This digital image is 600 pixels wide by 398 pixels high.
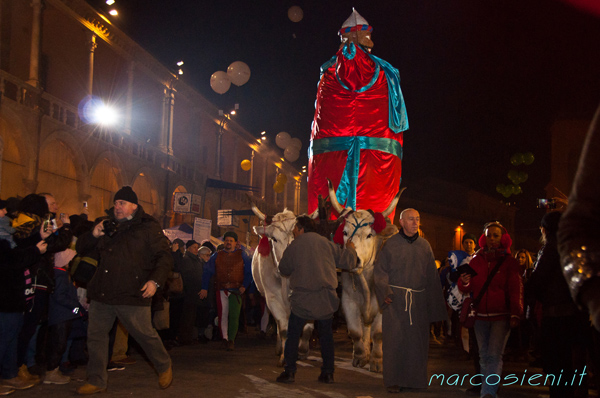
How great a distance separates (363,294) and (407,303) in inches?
80.5

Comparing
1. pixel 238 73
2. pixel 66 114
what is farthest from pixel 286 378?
pixel 66 114

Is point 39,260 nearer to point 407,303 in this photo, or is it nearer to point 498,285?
point 407,303

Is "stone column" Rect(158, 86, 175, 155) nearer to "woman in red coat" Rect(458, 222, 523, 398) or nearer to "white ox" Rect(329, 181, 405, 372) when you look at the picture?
"white ox" Rect(329, 181, 405, 372)

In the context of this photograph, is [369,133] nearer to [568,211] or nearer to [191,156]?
[568,211]

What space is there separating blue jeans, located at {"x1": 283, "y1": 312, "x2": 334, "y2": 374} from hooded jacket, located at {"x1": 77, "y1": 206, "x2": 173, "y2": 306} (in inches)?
71.6

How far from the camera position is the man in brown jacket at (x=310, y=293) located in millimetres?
7621

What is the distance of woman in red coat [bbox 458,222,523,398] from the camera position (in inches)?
265

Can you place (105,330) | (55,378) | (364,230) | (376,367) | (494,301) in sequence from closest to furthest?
(105,330)
(494,301)
(55,378)
(376,367)
(364,230)

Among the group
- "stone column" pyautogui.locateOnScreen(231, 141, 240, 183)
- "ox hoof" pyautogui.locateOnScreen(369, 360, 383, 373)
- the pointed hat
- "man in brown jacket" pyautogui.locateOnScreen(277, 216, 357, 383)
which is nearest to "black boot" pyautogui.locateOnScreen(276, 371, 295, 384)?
"man in brown jacket" pyautogui.locateOnScreen(277, 216, 357, 383)

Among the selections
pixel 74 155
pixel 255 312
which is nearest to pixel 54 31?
pixel 74 155

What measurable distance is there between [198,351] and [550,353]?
6.65 meters

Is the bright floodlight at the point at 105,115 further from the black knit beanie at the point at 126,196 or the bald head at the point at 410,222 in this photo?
the bald head at the point at 410,222

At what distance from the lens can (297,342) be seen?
767 centimetres

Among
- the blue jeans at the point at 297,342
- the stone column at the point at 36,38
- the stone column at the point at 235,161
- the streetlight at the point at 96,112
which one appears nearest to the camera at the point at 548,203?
the blue jeans at the point at 297,342
